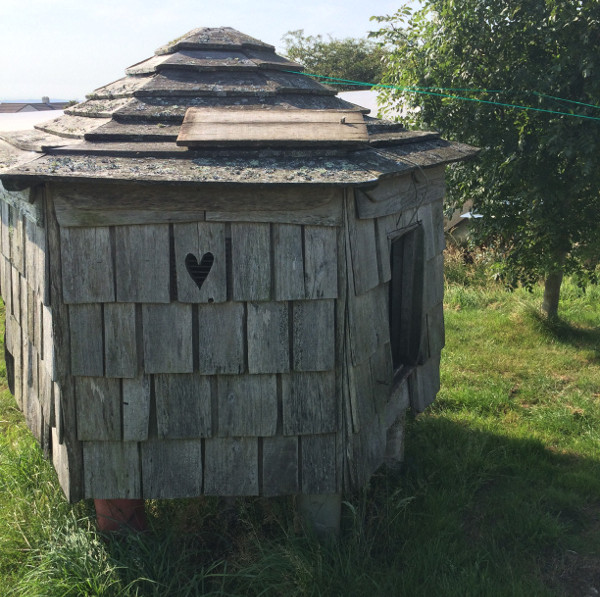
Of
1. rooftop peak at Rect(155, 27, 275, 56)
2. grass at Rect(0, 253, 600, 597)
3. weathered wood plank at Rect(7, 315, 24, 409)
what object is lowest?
grass at Rect(0, 253, 600, 597)

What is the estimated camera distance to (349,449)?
12.4ft

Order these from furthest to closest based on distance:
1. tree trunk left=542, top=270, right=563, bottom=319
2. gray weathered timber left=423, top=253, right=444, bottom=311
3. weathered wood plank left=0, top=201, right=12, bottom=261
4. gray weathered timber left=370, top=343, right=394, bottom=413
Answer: tree trunk left=542, top=270, right=563, bottom=319, gray weathered timber left=423, top=253, right=444, bottom=311, weathered wood plank left=0, top=201, right=12, bottom=261, gray weathered timber left=370, top=343, right=394, bottom=413

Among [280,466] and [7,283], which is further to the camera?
[7,283]

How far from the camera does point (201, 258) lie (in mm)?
3400

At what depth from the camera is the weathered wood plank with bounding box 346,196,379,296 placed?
3551mm

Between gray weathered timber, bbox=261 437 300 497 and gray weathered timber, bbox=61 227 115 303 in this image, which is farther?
gray weathered timber, bbox=261 437 300 497

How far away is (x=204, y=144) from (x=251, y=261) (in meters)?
0.64

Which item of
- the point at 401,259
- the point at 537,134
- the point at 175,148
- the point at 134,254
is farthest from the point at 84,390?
the point at 537,134

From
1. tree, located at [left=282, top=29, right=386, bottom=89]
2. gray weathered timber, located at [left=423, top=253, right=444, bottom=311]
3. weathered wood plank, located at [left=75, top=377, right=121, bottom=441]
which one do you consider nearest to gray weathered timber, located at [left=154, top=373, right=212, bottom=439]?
weathered wood plank, located at [left=75, top=377, right=121, bottom=441]

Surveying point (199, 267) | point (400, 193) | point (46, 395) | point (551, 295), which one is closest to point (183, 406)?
point (199, 267)

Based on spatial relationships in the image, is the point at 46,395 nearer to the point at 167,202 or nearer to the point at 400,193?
the point at 167,202

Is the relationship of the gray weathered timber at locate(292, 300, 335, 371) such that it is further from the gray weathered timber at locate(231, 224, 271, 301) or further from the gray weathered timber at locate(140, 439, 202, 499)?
the gray weathered timber at locate(140, 439, 202, 499)

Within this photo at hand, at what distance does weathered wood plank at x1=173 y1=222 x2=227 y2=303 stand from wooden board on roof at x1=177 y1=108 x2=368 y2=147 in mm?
447

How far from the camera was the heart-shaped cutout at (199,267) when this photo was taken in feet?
11.3
